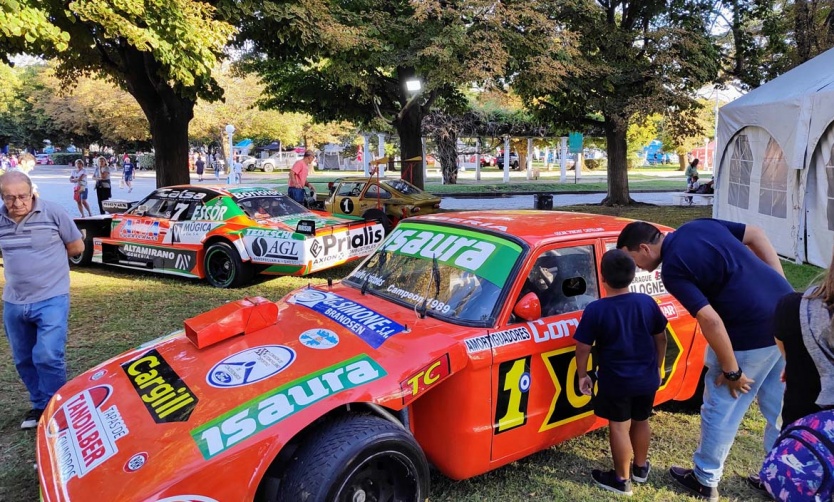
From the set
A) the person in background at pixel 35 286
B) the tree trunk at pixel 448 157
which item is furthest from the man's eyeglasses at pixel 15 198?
the tree trunk at pixel 448 157

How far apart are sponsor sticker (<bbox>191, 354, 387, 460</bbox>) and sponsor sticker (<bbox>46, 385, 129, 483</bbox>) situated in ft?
1.39

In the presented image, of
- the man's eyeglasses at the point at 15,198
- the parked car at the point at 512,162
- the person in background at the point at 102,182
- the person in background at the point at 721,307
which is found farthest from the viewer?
the parked car at the point at 512,162

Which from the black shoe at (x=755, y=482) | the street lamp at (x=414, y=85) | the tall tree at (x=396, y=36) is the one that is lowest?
the black shoe at (x=755, y=482)

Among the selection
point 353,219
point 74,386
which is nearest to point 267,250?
point 353,219

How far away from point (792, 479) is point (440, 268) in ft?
6.72

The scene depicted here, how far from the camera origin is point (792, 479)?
1.66 meters

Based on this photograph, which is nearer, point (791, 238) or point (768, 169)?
point (791, 238)

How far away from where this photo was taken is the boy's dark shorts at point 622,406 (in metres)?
2.99

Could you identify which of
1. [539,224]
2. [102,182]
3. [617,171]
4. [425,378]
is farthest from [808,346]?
[617,171]

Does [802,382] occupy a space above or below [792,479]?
above

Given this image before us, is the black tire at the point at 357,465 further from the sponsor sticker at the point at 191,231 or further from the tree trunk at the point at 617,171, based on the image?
the tree trunk at the point at 617,171

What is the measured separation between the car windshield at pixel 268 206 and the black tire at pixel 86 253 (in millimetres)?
2805

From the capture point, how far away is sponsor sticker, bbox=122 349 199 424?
2.52m

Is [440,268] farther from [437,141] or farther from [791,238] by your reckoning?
[437,141]
